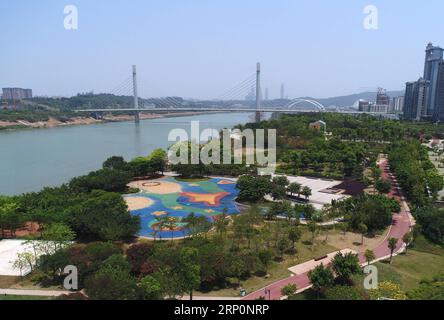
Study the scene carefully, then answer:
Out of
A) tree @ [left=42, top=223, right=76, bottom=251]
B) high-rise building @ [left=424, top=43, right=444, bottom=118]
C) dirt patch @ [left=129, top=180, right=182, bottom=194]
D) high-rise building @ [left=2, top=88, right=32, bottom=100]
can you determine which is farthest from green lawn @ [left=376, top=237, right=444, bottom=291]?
high-rise building @ [left=2, top=88, right=32, bottom=100]

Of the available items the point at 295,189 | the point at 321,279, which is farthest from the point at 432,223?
the point at 321,279

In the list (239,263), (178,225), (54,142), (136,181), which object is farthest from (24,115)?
(239,263)

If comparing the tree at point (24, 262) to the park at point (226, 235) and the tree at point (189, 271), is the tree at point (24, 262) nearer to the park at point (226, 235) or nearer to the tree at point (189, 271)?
the park at point (226, 235)

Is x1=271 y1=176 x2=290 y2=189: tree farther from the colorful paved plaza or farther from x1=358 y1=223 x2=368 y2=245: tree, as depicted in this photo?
x1=358 y1=223 x2=368 y2=245: tree

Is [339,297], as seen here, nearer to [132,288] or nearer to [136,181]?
[132,288]

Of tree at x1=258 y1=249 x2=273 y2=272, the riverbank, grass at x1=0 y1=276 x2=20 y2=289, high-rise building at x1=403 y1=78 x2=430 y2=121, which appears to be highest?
high-rise building at x1=403 y1=78 x2=430 y2=121

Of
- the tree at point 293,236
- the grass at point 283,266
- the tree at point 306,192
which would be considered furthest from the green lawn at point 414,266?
the tree at point 306,192

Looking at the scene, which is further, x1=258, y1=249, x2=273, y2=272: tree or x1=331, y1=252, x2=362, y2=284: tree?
x1=258, y1=249, x2=273, y2=272: tree
